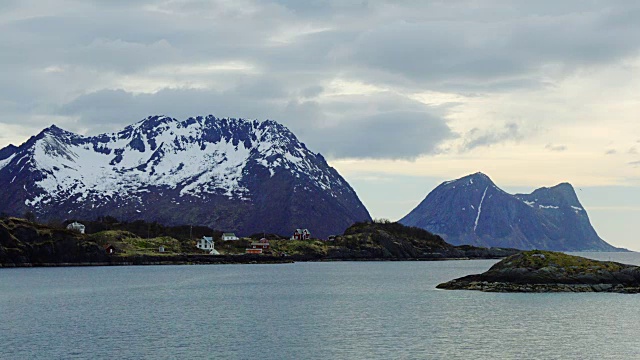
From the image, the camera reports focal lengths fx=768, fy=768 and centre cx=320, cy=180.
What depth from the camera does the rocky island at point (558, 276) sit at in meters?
114

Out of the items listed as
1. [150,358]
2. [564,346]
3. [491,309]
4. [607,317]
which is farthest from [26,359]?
[607,317]

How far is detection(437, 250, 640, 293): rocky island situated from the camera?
114188 millimetres

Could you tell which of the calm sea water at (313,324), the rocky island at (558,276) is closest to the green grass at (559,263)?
the rocky island at (558,276)

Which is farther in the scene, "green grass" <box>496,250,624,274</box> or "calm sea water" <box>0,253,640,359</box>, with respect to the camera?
"green grass" <box>496,250,624,274</box>

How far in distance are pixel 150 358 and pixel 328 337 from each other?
62.5 ft

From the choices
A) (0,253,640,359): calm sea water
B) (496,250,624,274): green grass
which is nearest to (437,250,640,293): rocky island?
(496,250,624,274): green grass

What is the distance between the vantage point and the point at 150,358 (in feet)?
205

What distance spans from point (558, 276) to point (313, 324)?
47.1 meters

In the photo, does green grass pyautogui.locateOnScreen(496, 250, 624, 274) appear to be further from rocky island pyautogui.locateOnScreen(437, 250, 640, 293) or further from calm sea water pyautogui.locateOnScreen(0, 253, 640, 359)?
calm sea water pyautogui.locateOnScreen(0, 253, 640, 359)

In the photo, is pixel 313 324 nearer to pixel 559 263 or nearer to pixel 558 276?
pixel 558 276

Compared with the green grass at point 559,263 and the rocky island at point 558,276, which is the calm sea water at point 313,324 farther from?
the green grass at point 559,263

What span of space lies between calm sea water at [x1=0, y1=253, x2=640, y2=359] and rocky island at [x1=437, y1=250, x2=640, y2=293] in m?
4.53

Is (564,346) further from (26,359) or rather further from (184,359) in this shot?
(26,359)

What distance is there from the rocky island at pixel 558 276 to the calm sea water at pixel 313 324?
4531 millimetres
